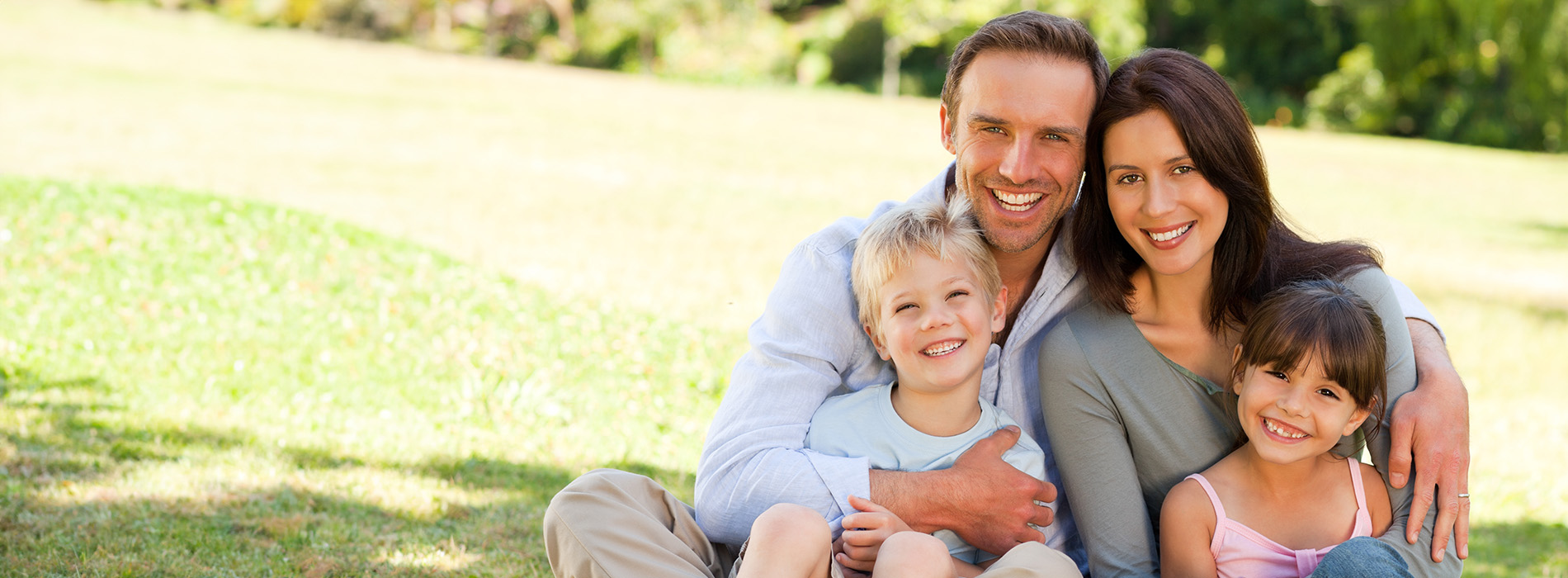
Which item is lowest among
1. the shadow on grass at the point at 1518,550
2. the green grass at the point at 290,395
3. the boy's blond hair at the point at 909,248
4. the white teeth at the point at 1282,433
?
the shadow on grass at the point at 1518,550

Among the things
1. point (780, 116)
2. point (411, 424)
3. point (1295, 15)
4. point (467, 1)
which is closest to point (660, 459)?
point (411, 424)

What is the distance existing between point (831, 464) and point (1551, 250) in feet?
53.5

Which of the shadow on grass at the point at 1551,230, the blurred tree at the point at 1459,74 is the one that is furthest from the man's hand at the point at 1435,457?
the blurred tree at the point at 1459,74

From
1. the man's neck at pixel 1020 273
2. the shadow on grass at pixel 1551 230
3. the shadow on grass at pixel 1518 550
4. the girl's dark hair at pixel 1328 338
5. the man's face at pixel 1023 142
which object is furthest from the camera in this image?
the shadow on grass at pixel 1551 230

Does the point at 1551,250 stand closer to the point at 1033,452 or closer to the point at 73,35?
the point at 1033,452

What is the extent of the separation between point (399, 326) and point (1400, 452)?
5.89 metres

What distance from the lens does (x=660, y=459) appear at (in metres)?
5.82

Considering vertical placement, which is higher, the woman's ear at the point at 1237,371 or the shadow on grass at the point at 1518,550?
the woman's ear at the point at 1237,371

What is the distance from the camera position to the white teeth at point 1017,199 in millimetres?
3346

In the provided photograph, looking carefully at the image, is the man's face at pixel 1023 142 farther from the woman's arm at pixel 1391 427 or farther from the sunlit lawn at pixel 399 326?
the sunlit lawn at pixel 399 326

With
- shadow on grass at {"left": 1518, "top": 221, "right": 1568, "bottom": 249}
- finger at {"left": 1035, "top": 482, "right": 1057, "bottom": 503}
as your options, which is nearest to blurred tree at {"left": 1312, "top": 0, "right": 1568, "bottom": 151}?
shadow on grass at {"left": 1518, "top": 221, "right": 1568, "bottom": 249}

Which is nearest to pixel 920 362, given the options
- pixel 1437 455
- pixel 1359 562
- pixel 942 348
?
pixel 942 348

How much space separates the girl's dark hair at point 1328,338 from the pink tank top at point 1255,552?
13.8 inches

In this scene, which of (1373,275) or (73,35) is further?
(73,35)
